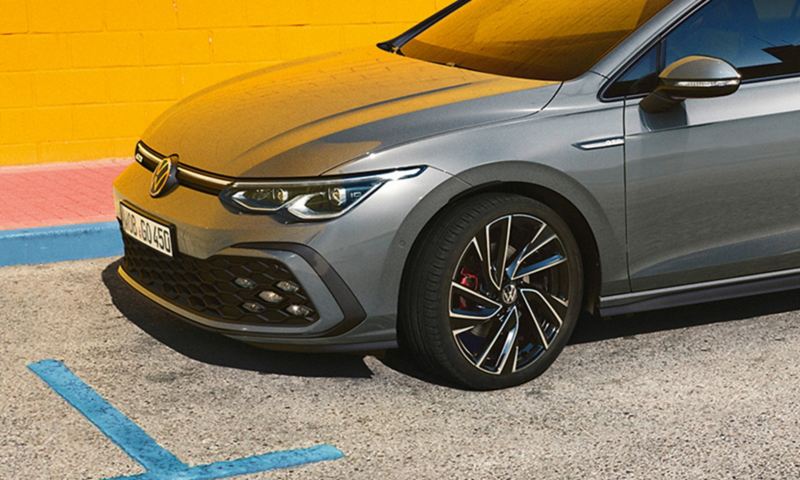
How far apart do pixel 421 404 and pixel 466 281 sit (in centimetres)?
46

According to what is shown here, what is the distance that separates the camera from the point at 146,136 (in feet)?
18.6

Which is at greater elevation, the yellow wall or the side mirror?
the side mirror

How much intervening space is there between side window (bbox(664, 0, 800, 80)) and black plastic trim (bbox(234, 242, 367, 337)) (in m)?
1.53

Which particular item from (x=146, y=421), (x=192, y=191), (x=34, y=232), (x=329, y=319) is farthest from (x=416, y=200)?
(x=34, y=232)

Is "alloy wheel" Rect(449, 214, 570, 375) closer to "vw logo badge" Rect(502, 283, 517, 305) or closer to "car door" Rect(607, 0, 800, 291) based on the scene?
"vw logo badge" Rect(502, 283, 517, 305)

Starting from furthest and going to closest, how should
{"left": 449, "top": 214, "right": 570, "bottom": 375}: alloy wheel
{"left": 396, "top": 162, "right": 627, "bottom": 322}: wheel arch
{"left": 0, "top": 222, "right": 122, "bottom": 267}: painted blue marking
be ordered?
{"left": 0, "top": 222, "right": 122, "bottom": 267}: painted blue marking → {"left": 449, "top": 214, "right": 570, "bottom": 375}: alloy wheel → {"left": 396, "top": 162, "right": 627, "bottom": 322}: wheel arch

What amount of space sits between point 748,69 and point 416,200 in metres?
1.50

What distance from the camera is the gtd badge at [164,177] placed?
16.9 feet

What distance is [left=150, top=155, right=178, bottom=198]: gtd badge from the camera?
5148 mm

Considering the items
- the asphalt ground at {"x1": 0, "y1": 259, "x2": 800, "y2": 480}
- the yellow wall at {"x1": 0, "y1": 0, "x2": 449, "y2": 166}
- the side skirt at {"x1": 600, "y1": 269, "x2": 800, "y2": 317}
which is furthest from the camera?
the yellow wall at {"x1": 0, "y1": 0, "x2": 449, "y2": 166}

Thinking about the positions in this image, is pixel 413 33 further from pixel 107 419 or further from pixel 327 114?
pixel 107 419

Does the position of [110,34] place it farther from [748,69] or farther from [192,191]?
[748,69]

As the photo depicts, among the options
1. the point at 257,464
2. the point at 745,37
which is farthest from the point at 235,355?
the point at 745,37

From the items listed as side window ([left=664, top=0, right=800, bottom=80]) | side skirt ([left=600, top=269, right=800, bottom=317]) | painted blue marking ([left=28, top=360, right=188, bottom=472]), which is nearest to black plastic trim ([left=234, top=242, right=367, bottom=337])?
painted blue marking ([left=28, top=360, right=188, bottom=472])
